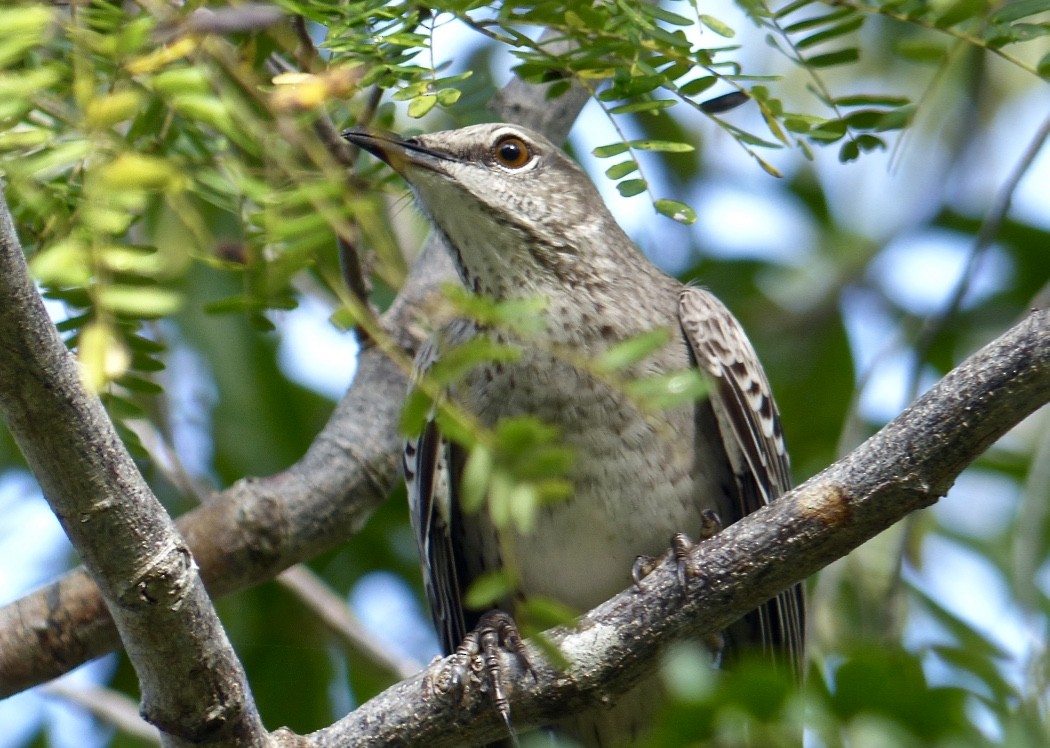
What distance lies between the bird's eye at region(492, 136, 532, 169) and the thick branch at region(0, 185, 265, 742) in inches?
108

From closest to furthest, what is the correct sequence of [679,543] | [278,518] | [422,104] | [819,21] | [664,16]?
[422,104], [664,16], [679,543], [819,21], [278,518]

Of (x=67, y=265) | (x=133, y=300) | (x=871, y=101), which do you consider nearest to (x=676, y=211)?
(x=871, y=101)

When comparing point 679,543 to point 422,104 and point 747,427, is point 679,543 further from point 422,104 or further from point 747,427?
point 422,104

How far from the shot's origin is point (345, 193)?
3283 millimetres

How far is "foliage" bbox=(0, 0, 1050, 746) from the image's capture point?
115 inches

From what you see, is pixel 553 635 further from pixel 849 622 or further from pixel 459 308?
pixel 849 622

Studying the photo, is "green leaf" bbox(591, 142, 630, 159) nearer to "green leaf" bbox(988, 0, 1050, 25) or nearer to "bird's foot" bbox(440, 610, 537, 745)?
"green leaf" bbox(988, 0, 1050, 25)

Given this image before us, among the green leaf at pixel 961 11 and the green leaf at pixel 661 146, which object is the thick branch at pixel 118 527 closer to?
the green leaf at pixel 661 146

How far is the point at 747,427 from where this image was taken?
5.80 meters

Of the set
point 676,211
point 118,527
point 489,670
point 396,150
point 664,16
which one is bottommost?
point 489,670

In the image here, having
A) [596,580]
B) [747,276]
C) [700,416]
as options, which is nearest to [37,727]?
[596,580]

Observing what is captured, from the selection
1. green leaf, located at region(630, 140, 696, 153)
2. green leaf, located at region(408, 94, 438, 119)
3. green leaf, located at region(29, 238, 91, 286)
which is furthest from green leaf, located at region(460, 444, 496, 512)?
green leaf, located at region(630, 140, 696, 153)

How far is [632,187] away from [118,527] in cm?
199

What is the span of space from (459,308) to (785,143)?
6.72 ft
